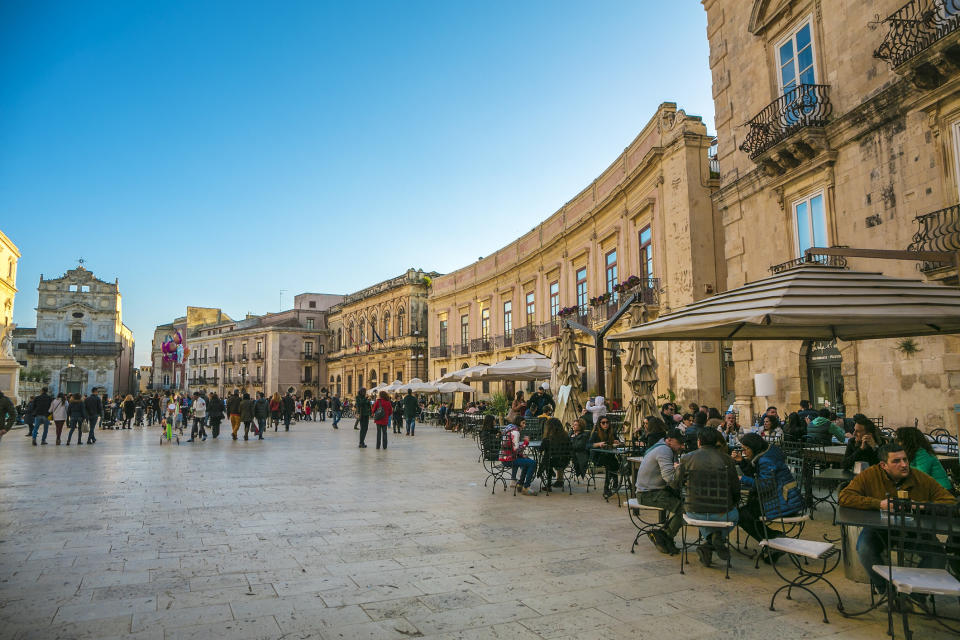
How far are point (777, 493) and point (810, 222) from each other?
942cm

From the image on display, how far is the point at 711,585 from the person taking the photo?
14.6 feet

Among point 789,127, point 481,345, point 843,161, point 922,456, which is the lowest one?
point 922,456

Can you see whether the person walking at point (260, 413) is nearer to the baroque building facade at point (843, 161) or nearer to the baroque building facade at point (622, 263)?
the baroque building facade at point (622, 263)

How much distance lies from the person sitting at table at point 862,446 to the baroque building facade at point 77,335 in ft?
220

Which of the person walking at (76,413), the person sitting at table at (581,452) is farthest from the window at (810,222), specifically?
the person walking at (76,413)

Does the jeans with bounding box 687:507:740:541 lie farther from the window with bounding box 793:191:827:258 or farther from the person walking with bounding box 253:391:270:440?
the person walking with bounding box 253:391:270:440

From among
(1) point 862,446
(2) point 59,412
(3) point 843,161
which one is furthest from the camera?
(2) point 59,412

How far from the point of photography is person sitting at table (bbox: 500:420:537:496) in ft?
27.6

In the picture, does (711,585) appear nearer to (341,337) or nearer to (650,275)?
(650,275)

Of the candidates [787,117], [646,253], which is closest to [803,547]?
[787,117]

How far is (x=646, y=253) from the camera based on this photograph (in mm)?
20078

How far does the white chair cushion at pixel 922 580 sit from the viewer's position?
A: 317cm

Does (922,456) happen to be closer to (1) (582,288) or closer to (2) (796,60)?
(2) (796,60)

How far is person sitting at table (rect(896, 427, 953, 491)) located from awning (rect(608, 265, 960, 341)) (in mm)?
904
